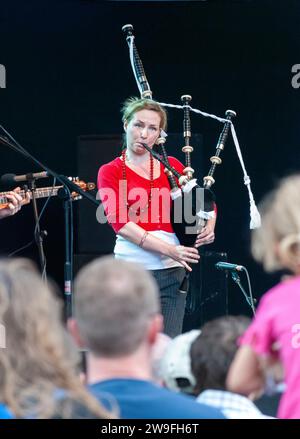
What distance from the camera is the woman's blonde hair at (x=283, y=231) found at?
76.2 inches

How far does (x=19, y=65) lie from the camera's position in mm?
5418

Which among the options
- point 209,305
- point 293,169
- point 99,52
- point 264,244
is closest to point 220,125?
point 293,169

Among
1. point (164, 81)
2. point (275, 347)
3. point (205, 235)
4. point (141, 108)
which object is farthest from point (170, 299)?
point (164, 81)

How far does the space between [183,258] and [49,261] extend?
2236 mm

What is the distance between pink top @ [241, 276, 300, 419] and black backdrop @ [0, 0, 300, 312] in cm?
389

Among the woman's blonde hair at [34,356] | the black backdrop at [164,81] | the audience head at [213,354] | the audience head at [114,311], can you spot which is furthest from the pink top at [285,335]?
the black backdrop at [164,81]

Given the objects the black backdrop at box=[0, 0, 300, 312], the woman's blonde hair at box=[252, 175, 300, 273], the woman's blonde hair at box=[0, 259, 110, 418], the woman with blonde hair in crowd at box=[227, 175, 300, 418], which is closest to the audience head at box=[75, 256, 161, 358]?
the woman's blonde hair at box=[0, 259, 110, 418]

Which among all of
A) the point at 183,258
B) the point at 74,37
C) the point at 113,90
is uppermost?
the point at 74,37

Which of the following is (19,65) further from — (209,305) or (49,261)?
(209,305)

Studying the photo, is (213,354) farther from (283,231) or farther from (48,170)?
(48,170)

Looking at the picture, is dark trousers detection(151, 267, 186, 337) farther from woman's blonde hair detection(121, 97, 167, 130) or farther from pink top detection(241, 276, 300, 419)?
pink top detection(241, 276, 300, 419)

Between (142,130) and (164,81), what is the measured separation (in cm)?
202

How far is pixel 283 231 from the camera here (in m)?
1.95

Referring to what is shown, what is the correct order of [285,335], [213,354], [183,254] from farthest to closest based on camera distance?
1. [183,254]
2. [213,354]
3. [285,335]
